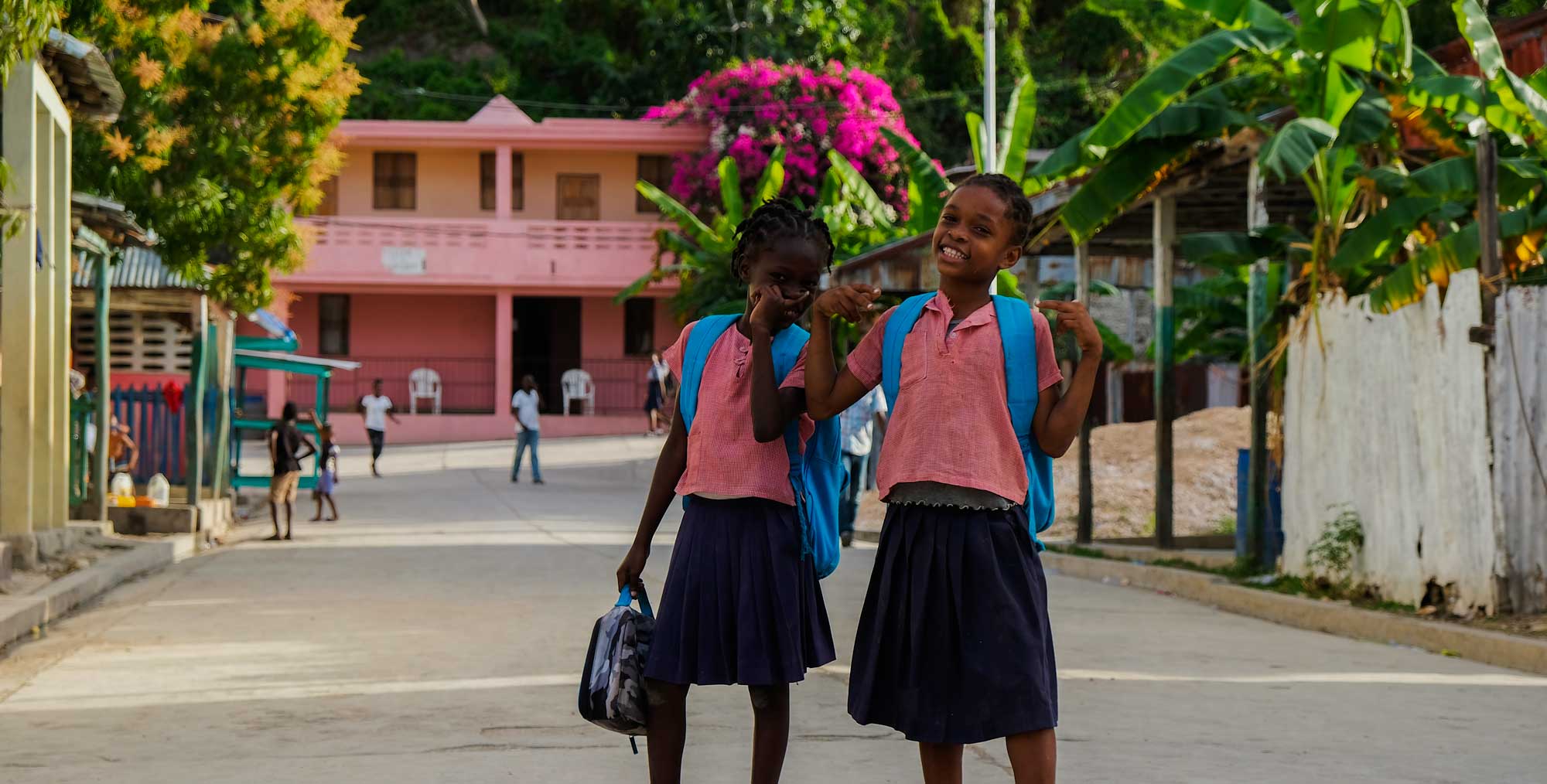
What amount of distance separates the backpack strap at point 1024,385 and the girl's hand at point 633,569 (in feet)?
3.45

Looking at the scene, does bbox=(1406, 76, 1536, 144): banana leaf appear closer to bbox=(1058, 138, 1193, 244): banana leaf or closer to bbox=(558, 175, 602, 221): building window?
bbox=(1058, 138, 1193, 244): banana leaf

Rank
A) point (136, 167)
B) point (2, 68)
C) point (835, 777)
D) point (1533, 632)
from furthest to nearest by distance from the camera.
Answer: point (136, 167) → point (1533, 632) → point (2, 68) → point (835, 777)

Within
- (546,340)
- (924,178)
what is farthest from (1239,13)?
(546,340)

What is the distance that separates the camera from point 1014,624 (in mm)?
4184

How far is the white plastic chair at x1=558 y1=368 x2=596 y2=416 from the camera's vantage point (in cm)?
3969

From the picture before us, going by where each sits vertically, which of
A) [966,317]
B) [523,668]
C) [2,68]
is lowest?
[523,668]

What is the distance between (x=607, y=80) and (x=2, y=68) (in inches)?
1383

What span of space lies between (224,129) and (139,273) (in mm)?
1748

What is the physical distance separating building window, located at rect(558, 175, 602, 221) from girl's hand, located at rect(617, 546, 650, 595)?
3679 cm

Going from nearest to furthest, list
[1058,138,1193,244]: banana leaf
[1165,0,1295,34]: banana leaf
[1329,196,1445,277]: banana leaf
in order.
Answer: [1329,196,1445,277]: banana leaf, [1165,0,1295,34]: banana leaf, [1058,138,1193,244]: banana leaf

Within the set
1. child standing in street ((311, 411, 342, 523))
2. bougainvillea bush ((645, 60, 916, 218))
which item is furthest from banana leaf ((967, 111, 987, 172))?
bougainvillea bush ((645, 60, 916, 218))

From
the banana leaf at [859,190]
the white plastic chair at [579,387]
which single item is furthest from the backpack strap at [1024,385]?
the white plastic chair at [579,387]

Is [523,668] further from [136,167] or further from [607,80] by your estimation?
[607,80]

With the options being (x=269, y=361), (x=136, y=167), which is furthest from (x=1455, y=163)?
(x=269, y=361)
